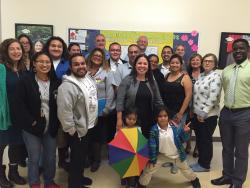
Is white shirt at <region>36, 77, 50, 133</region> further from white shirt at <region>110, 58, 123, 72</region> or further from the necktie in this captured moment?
the necktie

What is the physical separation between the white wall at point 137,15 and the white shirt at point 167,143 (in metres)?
2.00

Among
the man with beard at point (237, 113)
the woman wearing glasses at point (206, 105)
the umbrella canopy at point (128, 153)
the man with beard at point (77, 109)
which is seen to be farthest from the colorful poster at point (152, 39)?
the umbrella canopy at point (128, 153)

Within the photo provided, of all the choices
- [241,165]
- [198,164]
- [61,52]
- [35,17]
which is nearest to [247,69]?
[241,165]

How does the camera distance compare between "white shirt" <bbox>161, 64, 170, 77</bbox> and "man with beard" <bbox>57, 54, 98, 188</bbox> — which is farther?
"white shirt" <bbox>161, 64, 170, 77</bbox>

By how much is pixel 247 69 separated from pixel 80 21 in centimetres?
254

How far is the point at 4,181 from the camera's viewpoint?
2.76 metres

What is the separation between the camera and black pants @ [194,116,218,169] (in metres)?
3.16

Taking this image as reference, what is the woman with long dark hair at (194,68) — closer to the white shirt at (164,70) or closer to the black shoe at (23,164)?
the white shirt at (164,70)

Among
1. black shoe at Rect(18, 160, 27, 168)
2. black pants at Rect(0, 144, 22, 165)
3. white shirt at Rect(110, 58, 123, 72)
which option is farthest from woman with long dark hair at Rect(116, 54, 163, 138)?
black shoe at Rect(18, 160, 27, 168)

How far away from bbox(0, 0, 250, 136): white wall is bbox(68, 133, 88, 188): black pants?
2.12 meters

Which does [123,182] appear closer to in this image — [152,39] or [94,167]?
[94,167]

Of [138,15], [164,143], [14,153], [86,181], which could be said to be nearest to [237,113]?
[164,143]

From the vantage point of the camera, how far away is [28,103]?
7.86 ft

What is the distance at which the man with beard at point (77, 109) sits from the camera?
2348mm
